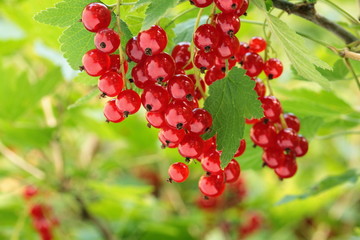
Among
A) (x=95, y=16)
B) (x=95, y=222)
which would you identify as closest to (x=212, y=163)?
(x=95, y=16)

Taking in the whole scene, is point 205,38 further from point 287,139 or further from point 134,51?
point 287,139

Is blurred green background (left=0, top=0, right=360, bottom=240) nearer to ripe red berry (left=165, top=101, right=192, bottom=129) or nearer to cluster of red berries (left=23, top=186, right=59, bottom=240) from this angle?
cluster of red berries (left=23, top=186, right=59, bottom=240)

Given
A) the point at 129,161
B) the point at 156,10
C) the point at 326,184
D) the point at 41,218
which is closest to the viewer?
the point at 156,10

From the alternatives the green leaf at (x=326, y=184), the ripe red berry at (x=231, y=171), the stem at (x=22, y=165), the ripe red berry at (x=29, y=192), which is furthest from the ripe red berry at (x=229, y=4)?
the ripe red berry at (x=29, y=192)

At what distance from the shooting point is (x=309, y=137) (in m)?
0.97

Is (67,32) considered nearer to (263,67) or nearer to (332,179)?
(263,67)

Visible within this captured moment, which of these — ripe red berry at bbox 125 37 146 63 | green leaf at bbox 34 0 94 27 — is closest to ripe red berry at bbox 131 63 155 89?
ripe red berry at bbox 125 37 146 63

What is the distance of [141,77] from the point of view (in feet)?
2.08

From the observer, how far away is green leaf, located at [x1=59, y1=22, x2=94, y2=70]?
2.17ft

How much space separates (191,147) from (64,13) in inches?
10.0

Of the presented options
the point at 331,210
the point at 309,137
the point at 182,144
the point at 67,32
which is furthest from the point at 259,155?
the point at 331,210

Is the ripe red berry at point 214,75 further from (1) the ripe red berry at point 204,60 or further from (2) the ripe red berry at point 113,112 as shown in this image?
(2) the ripe red berry at point 113,112

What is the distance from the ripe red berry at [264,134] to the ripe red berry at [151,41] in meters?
0.23

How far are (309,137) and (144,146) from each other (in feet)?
3.37
